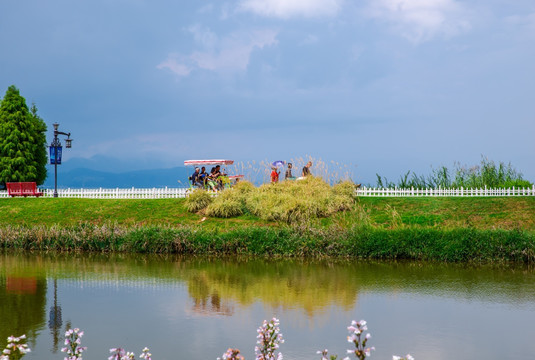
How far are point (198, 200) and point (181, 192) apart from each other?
5.71 m

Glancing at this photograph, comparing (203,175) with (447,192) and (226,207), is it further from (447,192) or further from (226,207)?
(447,192)

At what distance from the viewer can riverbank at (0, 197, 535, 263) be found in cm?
1653

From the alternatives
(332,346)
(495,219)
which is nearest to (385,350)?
(332,346)

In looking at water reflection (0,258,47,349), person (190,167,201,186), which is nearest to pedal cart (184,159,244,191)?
person (190,167,201,186)

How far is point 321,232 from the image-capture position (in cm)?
1755

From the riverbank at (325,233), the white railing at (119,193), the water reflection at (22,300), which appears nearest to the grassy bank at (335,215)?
the riverbank at (325,233)

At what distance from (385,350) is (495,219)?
15.9 meters

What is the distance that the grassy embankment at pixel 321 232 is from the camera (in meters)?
16.6

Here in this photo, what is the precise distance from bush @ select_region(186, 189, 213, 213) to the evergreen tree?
23964mm

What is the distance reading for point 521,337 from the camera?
8273 millimetres

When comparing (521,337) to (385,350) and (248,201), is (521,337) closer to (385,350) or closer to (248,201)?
(385,350)

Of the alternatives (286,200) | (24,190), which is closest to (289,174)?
(286,200)

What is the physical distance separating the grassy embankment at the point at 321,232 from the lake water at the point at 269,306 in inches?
43.4

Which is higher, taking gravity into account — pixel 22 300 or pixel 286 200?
pixel 286 200
